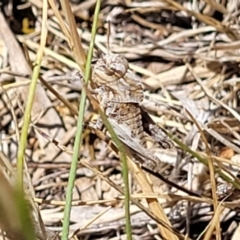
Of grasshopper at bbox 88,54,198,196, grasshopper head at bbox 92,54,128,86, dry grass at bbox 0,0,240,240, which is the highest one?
grasshopper head at bbox 92,54,128,86

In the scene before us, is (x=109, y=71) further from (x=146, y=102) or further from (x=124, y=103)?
(x=146, y=102)

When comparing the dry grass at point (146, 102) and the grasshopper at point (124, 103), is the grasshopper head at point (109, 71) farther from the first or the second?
the dry grass at point (146, 102)

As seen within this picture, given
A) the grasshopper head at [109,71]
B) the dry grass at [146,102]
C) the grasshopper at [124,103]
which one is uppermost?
the grasshopper head at [109,71]

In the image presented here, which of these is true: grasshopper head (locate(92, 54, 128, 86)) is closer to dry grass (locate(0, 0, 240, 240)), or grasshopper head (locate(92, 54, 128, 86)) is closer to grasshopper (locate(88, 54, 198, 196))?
grasshopper (locate(88, 54, 198, 196))

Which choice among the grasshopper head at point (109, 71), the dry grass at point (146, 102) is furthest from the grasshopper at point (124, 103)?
the dry grass at point (146, 102)

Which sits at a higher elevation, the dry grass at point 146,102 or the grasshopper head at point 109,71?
the grasshopper head at point 109,71

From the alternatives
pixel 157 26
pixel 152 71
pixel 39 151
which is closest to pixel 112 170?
pixel 39 151

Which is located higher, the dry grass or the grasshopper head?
the grasshopper head

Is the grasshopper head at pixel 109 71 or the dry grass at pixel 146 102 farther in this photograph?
the dry grass at pixel 146 102

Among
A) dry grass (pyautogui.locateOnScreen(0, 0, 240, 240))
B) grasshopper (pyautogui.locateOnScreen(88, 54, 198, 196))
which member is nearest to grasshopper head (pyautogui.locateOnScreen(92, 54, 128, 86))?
grasshopper (pyautogui.locateOnScreen(88, 54, 198, 196))
